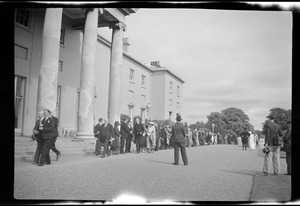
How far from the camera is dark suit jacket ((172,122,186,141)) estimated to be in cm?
700

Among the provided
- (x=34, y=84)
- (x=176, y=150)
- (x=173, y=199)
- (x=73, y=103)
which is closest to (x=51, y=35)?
(x=34, y=84)

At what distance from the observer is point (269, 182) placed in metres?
5.25

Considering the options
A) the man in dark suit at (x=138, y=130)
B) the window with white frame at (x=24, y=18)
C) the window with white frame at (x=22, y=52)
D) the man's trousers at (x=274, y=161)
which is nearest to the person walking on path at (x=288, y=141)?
the man's trousers at (x=274, y=161)

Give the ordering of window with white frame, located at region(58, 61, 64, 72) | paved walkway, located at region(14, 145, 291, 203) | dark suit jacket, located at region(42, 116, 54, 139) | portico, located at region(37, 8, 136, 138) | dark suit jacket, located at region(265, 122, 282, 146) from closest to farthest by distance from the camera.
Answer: paved walkway, located at region(14, 145, 291, 203) → dark suit jacket, located at region(265, 122, 282, 146) → dark suit jacket, located at region(42, 116, 54, 139) → portico, located at region(37, 8, 136, 138) → window with white frame, located at region(58, 61, 64, 72)

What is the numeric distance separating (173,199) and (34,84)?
9.44 m

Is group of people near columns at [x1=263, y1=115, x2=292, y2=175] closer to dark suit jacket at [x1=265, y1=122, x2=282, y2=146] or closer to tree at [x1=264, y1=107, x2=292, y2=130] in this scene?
dark suit jacket at [x1=265, y1=122, x2=282, y2=146]

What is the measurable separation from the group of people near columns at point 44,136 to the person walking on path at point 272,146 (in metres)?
4.85

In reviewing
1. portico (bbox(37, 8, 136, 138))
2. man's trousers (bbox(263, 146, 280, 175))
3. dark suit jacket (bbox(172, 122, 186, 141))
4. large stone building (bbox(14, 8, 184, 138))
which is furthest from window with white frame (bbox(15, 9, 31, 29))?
man's trousers (bbox(263, 146, 280, 175))

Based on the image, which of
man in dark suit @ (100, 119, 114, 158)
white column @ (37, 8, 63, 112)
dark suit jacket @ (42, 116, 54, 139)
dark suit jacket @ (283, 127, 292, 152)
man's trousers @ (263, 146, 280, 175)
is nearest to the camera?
dark suit jacket @ (283, 127, 292, 152)

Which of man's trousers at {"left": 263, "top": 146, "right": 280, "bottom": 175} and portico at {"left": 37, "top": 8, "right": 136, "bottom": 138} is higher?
portico at {"left": 37, "top": 8, "right": 136, "bottom": 138}

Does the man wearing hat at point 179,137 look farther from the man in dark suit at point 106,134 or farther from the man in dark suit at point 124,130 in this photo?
the man in dark suit at point 124,130

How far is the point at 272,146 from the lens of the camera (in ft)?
19.6

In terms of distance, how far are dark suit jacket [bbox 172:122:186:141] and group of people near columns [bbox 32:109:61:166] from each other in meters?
3.02
